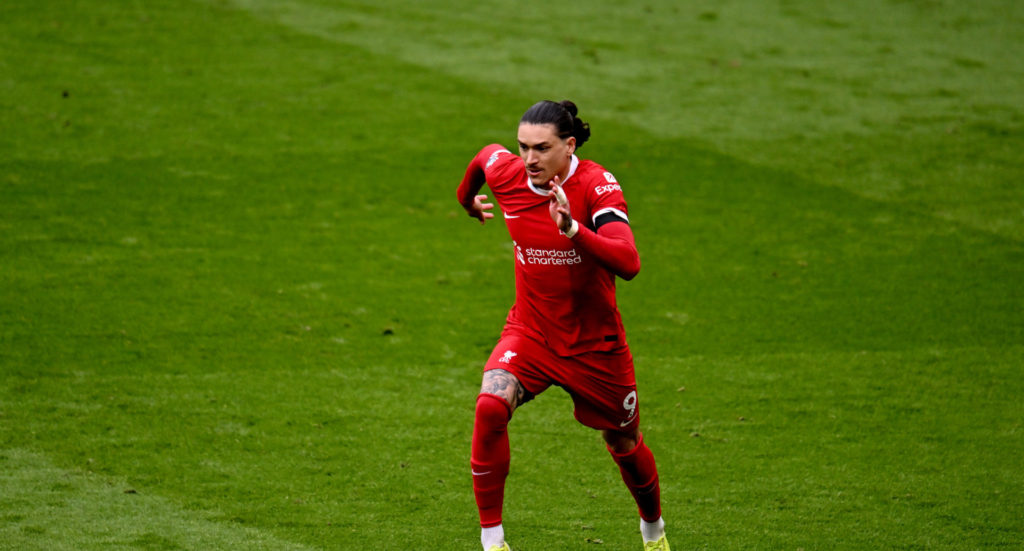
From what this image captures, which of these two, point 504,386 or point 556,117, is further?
point 504,386

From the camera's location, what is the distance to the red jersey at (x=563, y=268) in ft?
14.9

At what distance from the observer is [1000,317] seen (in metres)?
8.07

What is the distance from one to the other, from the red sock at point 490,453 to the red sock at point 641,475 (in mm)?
605

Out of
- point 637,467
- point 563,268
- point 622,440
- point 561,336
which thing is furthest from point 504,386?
point 637,467

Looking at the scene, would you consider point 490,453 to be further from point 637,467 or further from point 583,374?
point 637,467

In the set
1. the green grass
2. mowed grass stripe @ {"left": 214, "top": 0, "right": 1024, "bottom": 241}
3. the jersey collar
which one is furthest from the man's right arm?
mowed grass stripe @ {"left": 214, "top": 0, "right": 1024, "bottom": 241}

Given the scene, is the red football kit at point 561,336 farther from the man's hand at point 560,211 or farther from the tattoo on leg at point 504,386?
the man's hand at point 560,211

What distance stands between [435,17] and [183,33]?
3.77 metres

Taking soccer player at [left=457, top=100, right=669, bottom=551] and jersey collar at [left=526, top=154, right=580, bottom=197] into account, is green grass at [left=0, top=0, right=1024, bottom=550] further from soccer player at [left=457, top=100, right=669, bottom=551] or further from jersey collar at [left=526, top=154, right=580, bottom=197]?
jersey collar at [left=526, top=154, right=580, bottom=197]

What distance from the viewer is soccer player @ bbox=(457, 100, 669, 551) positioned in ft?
14.8

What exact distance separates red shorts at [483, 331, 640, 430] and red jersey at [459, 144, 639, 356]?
0.16 feet

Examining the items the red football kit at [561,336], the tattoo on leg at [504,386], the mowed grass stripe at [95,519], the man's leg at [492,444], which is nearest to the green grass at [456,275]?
the mowed grass stripe at [95,519]

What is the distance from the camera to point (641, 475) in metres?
4.86

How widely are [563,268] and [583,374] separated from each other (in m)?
0.52
